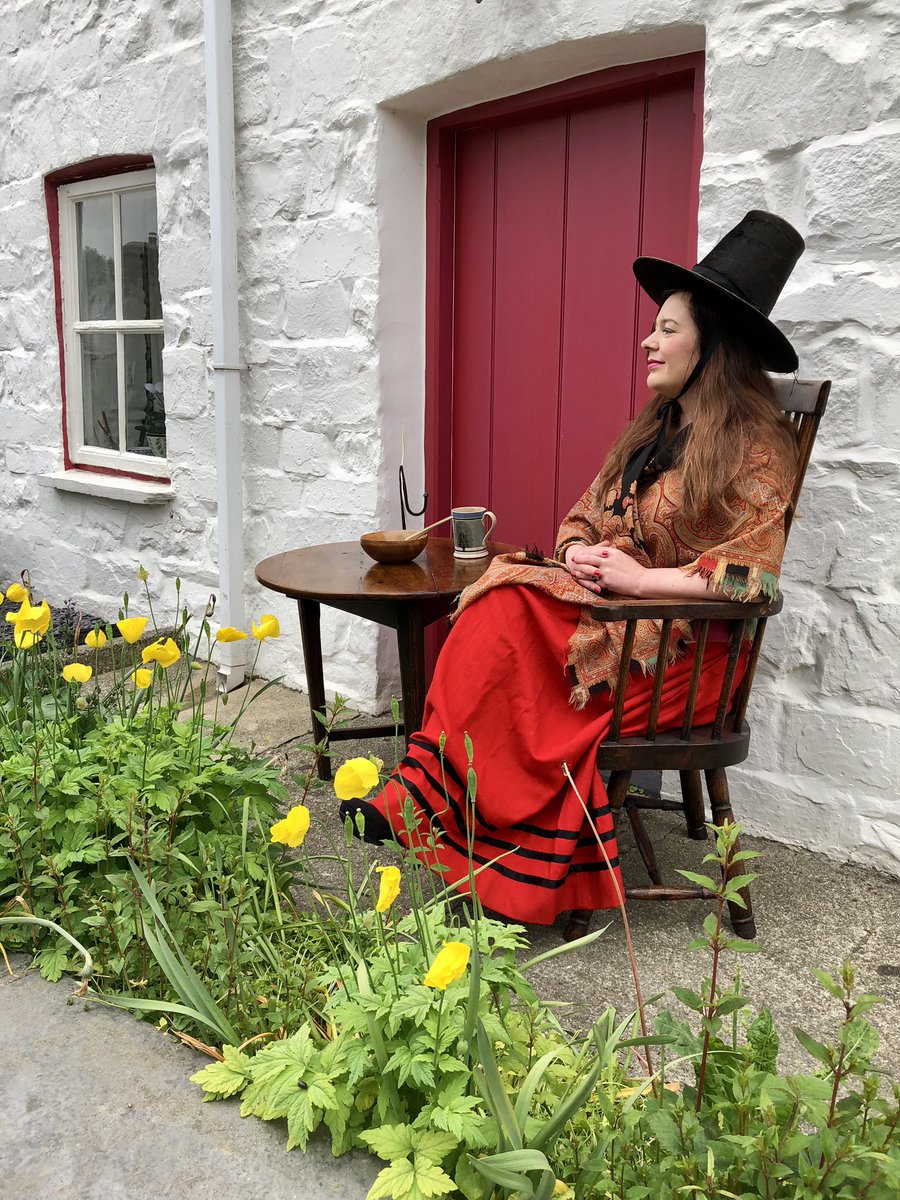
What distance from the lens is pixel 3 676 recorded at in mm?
2904

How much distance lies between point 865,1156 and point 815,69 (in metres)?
2.37

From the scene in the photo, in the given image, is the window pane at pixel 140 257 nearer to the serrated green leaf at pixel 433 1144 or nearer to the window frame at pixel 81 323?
the window frame at pixel 81 323

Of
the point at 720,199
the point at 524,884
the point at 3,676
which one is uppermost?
the point at 720,199

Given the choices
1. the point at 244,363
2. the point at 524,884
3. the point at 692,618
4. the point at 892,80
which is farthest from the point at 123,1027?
the point at 244,363

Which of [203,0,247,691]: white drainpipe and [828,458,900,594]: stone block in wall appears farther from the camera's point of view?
[203,0,247,691]: white drainpipe

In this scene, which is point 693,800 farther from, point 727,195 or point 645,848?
point 727,195

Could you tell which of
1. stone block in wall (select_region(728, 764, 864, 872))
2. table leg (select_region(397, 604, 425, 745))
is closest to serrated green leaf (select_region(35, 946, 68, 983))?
table leg (select_region(397, 604, 425, 745))

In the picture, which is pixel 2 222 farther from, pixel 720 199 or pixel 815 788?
pixel 815 788

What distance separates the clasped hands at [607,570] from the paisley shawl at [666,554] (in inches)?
1.1

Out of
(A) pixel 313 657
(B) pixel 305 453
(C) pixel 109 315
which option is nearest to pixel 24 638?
(A) pixel 313 657

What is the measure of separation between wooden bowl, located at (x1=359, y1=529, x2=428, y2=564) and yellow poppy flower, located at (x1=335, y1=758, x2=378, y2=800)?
159cm

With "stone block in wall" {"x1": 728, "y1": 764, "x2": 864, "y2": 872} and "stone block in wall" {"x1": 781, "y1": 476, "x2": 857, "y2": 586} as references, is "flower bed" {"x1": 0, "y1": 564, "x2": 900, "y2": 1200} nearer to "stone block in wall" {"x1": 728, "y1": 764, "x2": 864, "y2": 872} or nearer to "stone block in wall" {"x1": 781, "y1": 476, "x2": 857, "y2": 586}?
"stone block in wall" {"x1": 728, "y1": 764, "x2": 864, "y2": 872}

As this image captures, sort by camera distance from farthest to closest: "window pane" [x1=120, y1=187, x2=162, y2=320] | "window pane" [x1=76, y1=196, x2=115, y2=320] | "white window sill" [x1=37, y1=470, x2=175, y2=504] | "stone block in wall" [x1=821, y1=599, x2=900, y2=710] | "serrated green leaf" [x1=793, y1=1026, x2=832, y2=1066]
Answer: "window pane" [x1=76, y1=196, x2=115, y2=320] < "window pane" [x1=120, y1=187, x2=162, y2=320] < "white window sill" [x1=37, y1=470, x2=175, y2=504] < "stone block in wall" [x1=821, y1=599, x2=900, y2=710] < "serrated green leaf" [x1=793, y1=1026, x2=832, y2=1066]

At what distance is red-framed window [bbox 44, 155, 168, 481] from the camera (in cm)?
490
